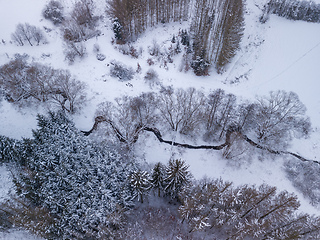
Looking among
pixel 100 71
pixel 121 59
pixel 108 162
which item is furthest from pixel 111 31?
pixel 108 162

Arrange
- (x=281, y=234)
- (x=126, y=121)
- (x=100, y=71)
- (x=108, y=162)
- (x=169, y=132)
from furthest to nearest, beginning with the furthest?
1. (x=100, y=71)
2. (x=169, y=132)
3. (x=126, y=121)
4. (x=108, y=162)
5. (x=281, y=234)

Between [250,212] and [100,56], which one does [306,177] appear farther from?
[100,56]

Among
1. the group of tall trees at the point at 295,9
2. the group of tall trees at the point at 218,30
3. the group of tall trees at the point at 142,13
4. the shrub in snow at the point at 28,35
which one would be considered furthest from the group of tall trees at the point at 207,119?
the group of tall trees at the point at 295,9

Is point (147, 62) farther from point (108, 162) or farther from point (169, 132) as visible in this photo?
point (108, 162)

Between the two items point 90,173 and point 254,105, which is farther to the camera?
point 254,105

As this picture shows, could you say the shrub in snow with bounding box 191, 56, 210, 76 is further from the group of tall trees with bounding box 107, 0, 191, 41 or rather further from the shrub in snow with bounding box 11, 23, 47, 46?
the shrub in snow with bounding box 11, 23, 47, 46

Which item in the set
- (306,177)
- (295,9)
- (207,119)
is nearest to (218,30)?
(295,9)

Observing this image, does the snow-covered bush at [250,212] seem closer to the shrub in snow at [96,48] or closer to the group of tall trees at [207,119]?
the group of tall trees at [207,119]
